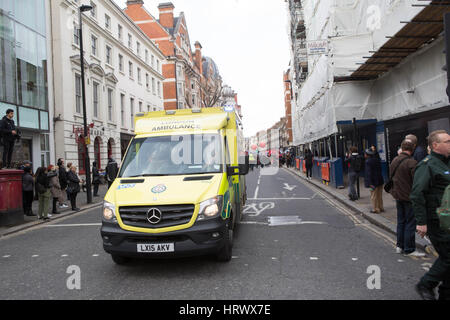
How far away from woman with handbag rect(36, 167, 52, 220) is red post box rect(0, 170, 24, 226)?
0.64 metres

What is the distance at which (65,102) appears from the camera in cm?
2041

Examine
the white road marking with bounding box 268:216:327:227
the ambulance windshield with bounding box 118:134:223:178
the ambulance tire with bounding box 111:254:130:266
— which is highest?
the ambulance windshield with bounding box 118:134:223:178

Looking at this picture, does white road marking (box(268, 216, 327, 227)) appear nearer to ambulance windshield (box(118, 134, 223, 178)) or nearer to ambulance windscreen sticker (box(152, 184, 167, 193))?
ambulance windshield (box(118, 134, 223, 178))

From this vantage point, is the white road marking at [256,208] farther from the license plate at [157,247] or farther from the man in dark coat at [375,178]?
the license plate at [157,247]

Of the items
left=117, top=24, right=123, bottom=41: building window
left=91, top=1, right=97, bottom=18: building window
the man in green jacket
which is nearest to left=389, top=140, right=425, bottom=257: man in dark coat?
the man in green jacket

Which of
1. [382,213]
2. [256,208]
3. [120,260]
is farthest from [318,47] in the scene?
[120,260]

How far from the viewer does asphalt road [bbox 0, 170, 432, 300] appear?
4.28 m

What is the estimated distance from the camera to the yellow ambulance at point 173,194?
15.6ft

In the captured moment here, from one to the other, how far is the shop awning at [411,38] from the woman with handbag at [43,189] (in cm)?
1035

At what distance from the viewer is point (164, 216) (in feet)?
15.7

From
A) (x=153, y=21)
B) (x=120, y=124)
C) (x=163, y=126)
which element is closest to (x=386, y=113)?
(x=163, y=126)

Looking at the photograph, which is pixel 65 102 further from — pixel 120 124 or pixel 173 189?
pixel 173 189

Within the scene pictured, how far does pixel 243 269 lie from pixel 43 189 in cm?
771

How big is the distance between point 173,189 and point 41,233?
5507 millimetres
